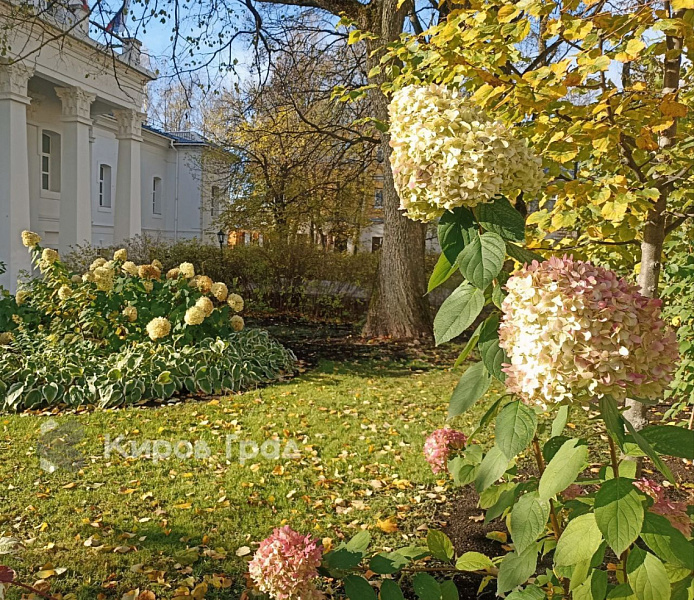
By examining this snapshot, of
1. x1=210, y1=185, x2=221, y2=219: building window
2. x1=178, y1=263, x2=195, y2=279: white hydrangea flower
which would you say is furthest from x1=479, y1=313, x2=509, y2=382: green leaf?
x1=210, y1=185, x2=221, y2=219: building window

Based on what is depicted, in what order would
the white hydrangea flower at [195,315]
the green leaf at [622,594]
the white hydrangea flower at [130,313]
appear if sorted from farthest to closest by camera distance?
the white hydrangea flower at [130,313], the white hydrangea flower at [195,315], the green leaf at [622,594]

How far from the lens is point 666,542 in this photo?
1251 millimetres

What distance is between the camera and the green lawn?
297 cm

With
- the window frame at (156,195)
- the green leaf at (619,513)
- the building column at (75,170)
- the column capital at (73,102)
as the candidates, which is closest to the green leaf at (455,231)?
the green leaf at (619,513)

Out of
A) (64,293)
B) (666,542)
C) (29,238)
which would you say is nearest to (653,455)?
(666,542)

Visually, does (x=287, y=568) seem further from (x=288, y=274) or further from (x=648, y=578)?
(x=288, y=274)

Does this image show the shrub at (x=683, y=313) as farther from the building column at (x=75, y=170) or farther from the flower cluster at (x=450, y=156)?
the building column at (x=75, y=170)

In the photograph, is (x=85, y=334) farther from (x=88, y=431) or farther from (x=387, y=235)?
(x=387, y=235)

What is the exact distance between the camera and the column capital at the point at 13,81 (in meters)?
12.9

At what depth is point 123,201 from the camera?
18047mm

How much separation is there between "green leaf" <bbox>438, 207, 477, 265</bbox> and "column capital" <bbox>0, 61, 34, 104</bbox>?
14.2 m

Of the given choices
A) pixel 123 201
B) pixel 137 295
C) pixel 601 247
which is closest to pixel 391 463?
pixel 601 247

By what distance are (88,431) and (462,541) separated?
323 cm

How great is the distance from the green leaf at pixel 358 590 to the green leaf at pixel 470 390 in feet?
1.64
